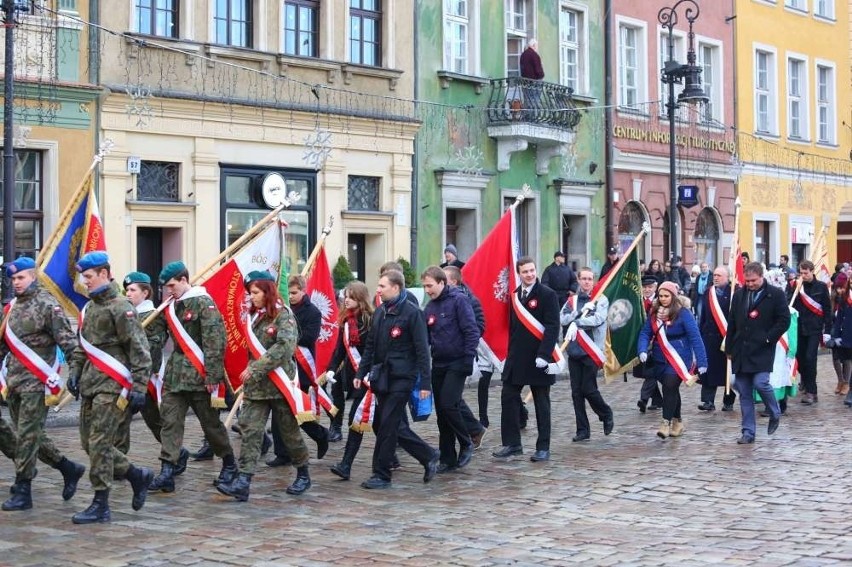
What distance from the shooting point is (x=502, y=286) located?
45.8 feet

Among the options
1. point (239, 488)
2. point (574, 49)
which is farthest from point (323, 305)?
point (574, 49)


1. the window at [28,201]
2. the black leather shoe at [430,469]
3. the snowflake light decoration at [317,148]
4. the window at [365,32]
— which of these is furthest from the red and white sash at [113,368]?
the window at [365,32]

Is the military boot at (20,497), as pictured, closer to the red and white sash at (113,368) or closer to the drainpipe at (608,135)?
the red and white sash at (113,368)

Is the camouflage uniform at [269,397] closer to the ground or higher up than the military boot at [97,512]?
higher up

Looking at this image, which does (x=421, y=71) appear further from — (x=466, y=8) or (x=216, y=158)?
(x=216, y=158)

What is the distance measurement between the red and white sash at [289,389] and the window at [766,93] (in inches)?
1176

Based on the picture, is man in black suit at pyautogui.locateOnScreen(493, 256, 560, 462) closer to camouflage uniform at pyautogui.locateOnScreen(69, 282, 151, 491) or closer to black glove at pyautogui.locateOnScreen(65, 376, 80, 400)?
camouflage uniform at pyautogui.locateOnScreen(69, 282, 151, 491)

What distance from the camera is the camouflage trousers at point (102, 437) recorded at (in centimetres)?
979

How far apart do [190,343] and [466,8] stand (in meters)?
19.0

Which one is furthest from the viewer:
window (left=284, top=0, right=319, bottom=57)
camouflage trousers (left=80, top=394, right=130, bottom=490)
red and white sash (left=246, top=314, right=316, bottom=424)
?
window (left=284, top=0, right=319, bottom=57)

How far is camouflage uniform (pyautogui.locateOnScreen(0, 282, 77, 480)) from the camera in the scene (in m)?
10.3

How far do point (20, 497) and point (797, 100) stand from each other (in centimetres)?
3389

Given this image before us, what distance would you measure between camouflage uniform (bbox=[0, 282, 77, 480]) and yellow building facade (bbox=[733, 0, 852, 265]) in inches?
1132

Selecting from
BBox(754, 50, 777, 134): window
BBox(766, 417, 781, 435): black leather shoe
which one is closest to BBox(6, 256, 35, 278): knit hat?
BBox(766, 417, 781, 435): black leather shoe
